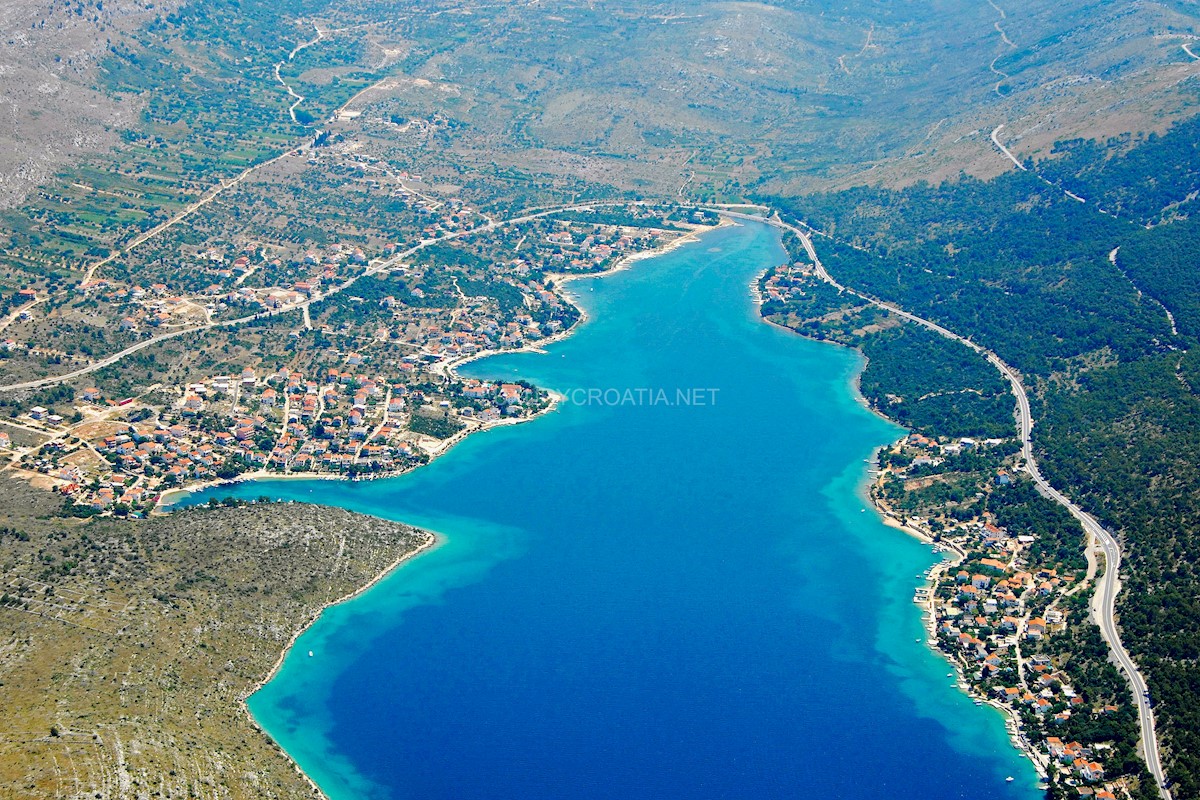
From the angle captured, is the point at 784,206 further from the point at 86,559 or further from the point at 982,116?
the point at 86,559

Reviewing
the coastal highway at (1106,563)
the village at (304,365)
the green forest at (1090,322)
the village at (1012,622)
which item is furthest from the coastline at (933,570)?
the village at (304,365)

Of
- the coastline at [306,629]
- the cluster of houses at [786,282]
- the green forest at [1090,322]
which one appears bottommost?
the coastline at [306,629]

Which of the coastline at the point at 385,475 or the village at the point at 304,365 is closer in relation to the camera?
the coastline at the point at 385,475

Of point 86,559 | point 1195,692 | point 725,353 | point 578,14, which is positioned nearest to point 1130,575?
point 1195,692

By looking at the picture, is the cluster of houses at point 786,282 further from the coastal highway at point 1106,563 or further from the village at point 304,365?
the village at point 304,365

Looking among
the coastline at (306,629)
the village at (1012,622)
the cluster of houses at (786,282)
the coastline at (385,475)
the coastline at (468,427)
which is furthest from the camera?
the cluster of houses at (786,282)

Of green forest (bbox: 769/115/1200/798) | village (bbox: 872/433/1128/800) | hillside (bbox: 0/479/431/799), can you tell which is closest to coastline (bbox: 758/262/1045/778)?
village (bbox: 872/433/1128/800)

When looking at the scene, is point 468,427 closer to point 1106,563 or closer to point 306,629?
point 306,629

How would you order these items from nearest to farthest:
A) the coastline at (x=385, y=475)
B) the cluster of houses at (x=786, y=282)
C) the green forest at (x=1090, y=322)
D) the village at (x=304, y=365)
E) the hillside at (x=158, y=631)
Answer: the hillside at (x=158, y=631) → the coastline at (x=385, y=475) → the green forest at (x=1090, y=322) → the village at (x=304, y=365) → the cluster of houses at (x=786, y=282)

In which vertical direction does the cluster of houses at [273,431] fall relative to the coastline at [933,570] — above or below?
below
